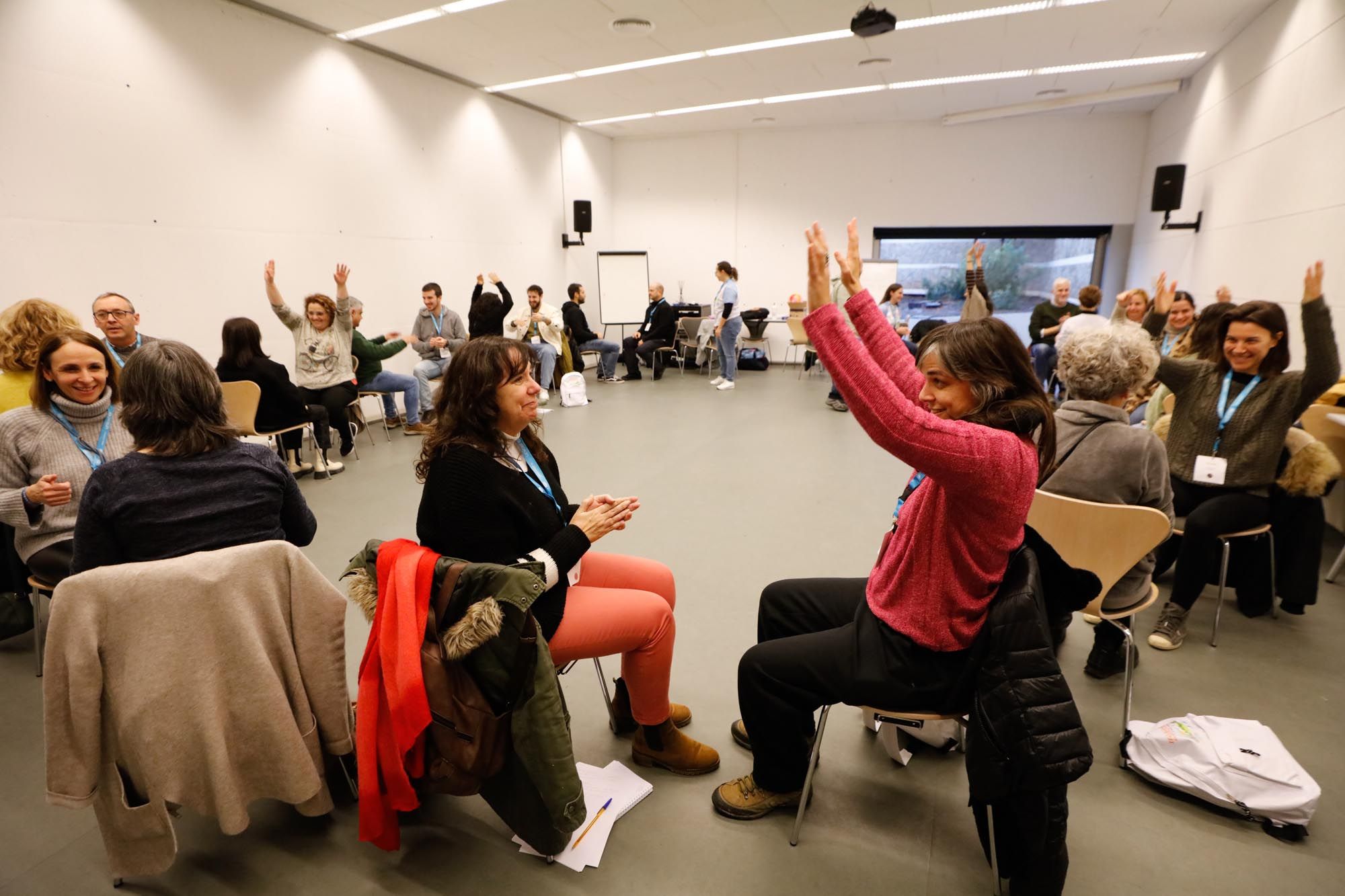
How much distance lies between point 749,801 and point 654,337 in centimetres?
792

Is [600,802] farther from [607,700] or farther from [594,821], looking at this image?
[607,700]

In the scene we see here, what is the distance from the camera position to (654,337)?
365 inches

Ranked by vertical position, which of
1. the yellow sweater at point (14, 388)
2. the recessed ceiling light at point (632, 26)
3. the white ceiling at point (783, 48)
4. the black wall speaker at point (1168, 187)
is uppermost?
the white ceiling at point (783, 48)

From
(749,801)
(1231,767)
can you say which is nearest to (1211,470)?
(1231,767)

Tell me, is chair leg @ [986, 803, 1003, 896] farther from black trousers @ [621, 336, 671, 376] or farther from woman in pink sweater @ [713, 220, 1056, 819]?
black trousers @ [621, 336, 671, 376]

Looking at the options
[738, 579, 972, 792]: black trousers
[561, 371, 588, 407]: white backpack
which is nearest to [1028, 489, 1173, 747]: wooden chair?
[738, 579, 972, 792]: black trousers

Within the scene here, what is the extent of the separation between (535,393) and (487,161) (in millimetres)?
7528

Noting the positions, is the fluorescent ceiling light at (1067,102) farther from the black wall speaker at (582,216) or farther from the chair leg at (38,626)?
the chair leg at (38,626)

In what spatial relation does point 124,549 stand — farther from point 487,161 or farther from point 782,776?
point 487,161

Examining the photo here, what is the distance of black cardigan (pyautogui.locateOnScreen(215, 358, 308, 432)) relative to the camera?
14.1ft

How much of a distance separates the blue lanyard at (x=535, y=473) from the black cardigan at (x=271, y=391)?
3242mm

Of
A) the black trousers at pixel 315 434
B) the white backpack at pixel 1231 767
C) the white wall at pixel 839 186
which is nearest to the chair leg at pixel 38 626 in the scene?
the black trousers at pixel 315 434

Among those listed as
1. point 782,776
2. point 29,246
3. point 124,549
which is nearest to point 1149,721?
point 782,776

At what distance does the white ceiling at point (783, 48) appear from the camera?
536 cm
